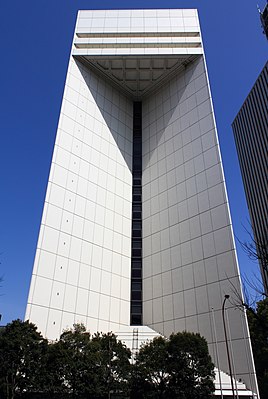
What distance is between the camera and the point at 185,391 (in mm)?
20266

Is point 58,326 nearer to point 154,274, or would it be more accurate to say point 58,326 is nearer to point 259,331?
point 154,274

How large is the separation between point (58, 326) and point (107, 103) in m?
30.0

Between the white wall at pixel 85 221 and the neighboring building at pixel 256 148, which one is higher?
the neighboring building at pixel 256 148

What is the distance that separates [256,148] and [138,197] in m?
43.0

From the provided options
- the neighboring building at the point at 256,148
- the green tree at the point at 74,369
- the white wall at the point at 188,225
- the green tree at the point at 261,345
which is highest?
the neighboring building at the point at 256,148

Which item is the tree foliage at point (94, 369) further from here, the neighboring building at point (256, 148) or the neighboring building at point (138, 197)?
the neighboring building at point (256, 148)

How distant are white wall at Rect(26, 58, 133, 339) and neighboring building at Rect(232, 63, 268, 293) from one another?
1370 inches

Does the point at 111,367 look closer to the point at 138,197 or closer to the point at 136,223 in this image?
the point at 136,223

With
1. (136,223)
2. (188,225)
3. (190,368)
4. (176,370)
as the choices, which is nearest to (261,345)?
Answer: (188,225)

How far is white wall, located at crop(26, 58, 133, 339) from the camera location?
27969 mm

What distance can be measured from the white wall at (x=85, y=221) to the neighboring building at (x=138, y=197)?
117 mm

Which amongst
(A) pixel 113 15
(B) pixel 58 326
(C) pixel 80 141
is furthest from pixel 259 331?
(A) pixel 113 15

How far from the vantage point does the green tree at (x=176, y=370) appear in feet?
67.1

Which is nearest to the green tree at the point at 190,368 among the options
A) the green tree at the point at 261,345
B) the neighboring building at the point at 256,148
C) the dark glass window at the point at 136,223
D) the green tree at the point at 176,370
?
the green tree at the point at 176,370
